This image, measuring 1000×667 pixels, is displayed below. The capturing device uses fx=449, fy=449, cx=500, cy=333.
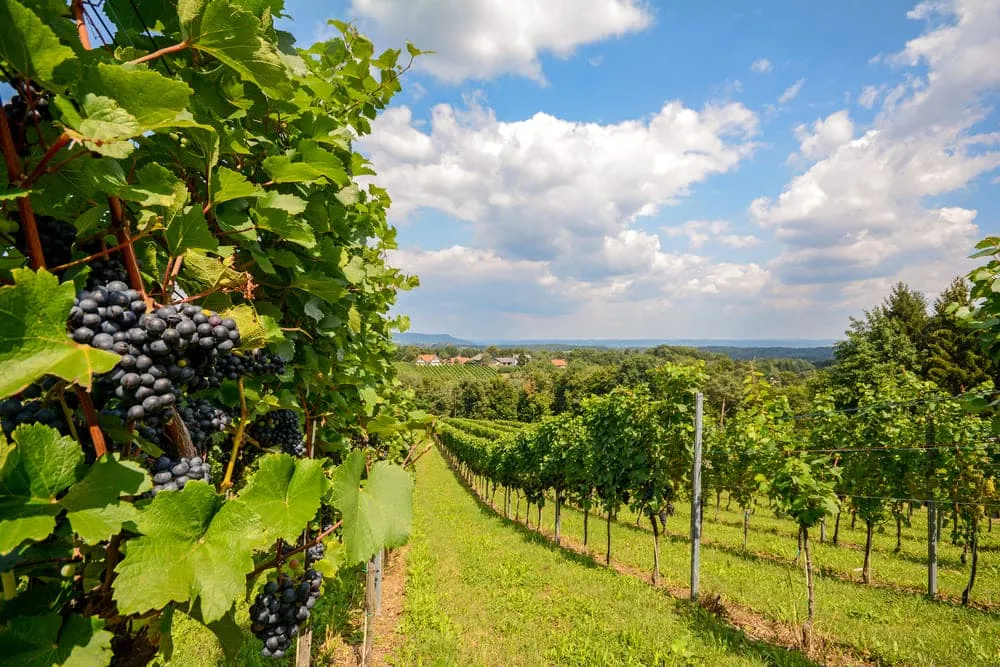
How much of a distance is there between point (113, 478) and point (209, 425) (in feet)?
2.01

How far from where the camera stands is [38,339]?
0.67 meters

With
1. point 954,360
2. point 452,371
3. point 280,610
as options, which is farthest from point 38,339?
point 452,371

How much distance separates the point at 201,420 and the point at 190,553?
55cm

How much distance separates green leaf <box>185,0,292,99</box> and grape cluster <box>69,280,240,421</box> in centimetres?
56

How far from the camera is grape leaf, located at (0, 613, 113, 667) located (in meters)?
0.73

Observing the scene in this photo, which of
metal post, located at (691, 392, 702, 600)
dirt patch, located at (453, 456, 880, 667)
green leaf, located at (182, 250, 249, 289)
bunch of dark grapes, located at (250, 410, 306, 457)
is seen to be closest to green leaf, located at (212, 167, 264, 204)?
green leaf, located at (182, 250, 249, 289)

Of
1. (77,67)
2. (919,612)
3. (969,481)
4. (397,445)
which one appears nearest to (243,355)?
(77,67)

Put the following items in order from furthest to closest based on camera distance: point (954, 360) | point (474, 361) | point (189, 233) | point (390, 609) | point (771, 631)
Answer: point (474, 361), point (954, 360), point (390, 609), point (771, 631), point (189, 233)

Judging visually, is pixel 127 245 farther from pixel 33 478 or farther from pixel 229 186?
pixel 33 478

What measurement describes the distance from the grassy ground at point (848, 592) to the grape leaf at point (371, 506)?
29.7 feet

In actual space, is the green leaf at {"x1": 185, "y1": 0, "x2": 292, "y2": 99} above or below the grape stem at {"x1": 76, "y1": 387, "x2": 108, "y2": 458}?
above

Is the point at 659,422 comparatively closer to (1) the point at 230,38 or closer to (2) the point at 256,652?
(2) the point at 256,652

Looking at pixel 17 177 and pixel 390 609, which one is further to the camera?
pixel 390 609

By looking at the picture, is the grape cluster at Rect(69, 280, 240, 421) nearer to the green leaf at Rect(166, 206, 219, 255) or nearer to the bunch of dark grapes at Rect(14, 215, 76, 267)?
the green leaf at Rect(166, 206, 219, 255)
